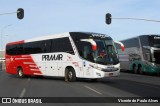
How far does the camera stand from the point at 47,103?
44.7 ft

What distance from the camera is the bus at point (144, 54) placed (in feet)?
115

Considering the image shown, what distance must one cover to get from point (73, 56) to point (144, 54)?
1331 centimetres

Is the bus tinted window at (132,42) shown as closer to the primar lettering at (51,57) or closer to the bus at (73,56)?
the bus at (73,56)

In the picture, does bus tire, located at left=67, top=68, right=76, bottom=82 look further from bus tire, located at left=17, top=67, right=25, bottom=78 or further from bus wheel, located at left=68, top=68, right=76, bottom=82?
bus tire, located at left=17, top=67, right=25, bottom=78

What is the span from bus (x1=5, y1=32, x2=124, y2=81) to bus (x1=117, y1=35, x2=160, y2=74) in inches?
443

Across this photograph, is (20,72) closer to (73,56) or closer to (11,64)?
(11,64)

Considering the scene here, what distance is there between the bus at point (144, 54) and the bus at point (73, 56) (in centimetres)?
1125

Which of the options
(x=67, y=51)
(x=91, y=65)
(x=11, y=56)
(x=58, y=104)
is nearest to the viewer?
(x=58, y=104)

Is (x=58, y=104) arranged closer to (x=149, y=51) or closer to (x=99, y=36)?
(x=99, y=36)

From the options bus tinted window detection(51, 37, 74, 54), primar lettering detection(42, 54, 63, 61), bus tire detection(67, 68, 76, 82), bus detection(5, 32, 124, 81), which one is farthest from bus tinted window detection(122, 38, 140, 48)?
bus tire detection(67, 68, 76, 82)

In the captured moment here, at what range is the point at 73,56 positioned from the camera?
24594 mm

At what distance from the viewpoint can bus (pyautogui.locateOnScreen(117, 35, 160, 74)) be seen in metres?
35.0

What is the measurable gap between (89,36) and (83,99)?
9693mm

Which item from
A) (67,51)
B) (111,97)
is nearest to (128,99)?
(111,97)
